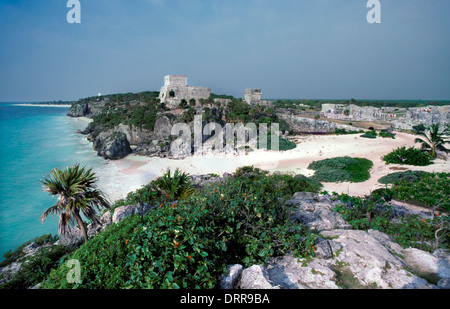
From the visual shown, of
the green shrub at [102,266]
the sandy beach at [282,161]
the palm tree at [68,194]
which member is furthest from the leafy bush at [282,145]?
the green shrub at [102,266]

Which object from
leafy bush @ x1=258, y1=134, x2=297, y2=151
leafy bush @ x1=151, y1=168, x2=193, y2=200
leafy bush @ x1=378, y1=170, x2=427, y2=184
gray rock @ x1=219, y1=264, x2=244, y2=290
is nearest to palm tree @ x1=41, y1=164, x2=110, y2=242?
leafy bush @ x1=151, y1=168, x2=193, y2=200

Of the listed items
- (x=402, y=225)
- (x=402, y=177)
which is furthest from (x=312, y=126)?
(x=402, y=225)

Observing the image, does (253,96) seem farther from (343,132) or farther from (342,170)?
(342,170)

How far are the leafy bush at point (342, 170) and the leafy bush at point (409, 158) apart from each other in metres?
1.23

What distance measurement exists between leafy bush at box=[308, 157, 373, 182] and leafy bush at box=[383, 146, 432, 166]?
123 centimetres

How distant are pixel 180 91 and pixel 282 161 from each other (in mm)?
21622

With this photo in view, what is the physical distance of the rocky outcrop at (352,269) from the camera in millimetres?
2977

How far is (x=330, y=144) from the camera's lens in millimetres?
21797

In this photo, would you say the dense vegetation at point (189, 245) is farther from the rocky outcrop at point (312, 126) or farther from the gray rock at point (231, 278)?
the rocky outcrop at point (312, 126)

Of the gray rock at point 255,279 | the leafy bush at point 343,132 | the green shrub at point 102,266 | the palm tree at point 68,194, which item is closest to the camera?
the green shrub at point 102,266

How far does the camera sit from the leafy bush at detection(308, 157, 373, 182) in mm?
12500

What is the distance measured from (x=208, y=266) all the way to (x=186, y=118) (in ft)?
81.2

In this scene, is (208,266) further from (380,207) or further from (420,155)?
(420,155)
